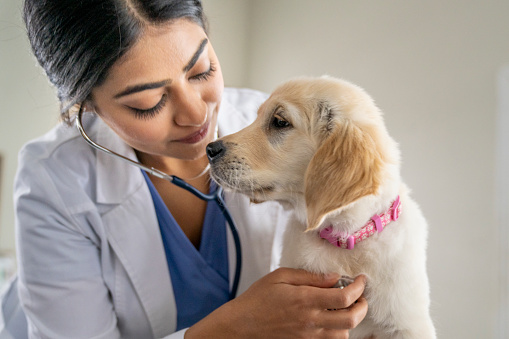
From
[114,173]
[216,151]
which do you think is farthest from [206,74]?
[114,173]

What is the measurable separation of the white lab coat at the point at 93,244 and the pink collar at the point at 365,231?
1.18ft

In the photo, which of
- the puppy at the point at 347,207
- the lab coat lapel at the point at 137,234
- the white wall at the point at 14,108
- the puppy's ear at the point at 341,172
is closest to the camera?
the puppy's ear at the point at 341,172

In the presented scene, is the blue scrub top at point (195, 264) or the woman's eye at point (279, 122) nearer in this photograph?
the woman's eye at point (279, 122)

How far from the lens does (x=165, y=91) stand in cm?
94

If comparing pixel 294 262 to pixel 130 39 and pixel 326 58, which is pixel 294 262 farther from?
pixel 326 58

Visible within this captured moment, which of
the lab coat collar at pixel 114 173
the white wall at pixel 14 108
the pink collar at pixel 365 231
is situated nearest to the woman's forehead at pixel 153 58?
the lab coat collar at pixel 114 173

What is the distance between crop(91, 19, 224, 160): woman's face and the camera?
89 cm

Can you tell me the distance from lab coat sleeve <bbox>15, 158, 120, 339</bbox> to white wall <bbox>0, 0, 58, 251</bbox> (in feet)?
3.82

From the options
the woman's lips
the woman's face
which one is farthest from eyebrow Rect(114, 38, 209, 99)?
the woman's lips

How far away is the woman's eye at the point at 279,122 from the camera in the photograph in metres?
0.93

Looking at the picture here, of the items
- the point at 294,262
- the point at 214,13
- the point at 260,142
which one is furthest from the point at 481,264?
the point at 214,13

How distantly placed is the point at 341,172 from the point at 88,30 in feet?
2.13

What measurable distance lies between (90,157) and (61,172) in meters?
0.10

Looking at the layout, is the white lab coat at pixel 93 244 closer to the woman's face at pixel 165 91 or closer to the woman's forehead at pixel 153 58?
the woman's face at pixel 165 91
